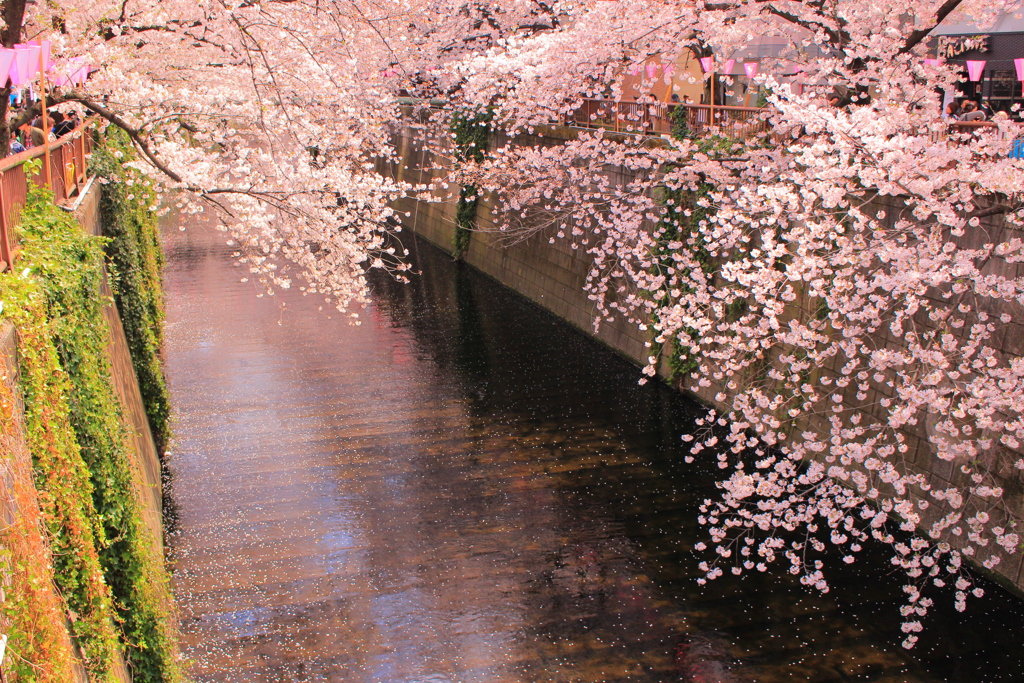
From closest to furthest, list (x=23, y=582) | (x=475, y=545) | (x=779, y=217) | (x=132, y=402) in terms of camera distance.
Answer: (x=23, y=582) < (x=132, y=402) < (x=475, y=545) < (x=779, y=217)

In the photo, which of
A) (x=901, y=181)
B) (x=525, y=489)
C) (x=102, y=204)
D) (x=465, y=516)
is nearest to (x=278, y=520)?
(x=465, y=516)

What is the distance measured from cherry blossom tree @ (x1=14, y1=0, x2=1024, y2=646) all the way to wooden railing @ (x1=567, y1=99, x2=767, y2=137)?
0.27 metres

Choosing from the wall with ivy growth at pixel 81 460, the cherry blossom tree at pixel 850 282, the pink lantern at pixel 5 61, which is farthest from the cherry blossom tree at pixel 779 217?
the wall with ivy growth at pixel 81 460

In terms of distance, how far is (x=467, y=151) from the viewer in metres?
22.7

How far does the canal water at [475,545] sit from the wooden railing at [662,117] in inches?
166

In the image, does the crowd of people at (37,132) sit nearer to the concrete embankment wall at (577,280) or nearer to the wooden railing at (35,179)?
the wooden railing at (35,179)

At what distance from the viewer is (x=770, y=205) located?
29.3ft

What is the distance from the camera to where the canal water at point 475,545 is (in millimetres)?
7777

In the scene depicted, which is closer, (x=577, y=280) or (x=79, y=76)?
(x=79, y=76)

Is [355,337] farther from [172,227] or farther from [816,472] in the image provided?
[172,227]

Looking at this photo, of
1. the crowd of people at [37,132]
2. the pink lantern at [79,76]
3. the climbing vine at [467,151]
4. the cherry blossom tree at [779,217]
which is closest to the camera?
the cherry blossom tree at [779,217]

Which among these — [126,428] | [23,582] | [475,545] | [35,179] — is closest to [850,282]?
[475,545]

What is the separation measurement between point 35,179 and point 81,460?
490cm

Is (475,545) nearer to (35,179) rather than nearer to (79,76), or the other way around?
(35,179)
